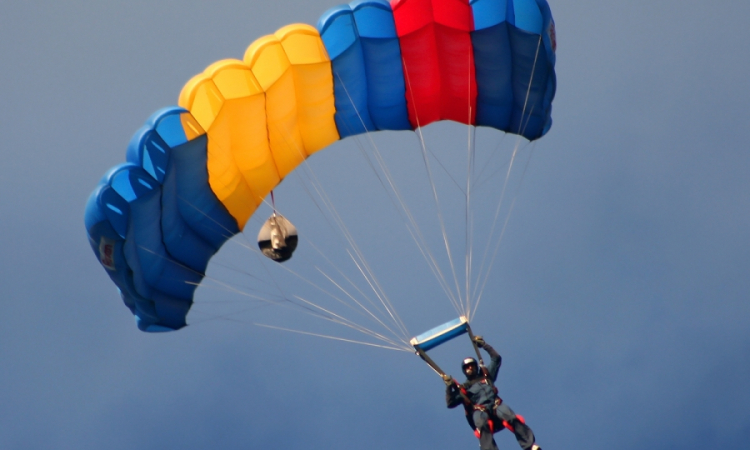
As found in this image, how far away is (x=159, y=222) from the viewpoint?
1355 cm

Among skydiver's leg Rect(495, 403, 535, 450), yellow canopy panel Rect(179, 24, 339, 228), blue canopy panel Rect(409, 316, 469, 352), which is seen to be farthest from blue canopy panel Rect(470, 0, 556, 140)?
skydiver's leg Rect(495, 403, 535, 450)

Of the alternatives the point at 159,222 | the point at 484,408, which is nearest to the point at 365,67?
the point at 159,222

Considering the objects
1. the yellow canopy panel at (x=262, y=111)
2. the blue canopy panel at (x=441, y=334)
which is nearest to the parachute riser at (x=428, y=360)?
the blue canopy panel at (x=441, y=334)

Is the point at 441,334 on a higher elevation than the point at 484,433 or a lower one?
higher

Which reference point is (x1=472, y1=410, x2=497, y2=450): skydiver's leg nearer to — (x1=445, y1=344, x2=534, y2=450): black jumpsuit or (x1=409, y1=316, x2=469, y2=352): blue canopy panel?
(x1=445, y1=344, x2=534, y2=450): black jumpsuit

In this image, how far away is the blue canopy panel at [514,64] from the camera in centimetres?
1388

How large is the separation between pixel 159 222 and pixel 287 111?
2.11 metres

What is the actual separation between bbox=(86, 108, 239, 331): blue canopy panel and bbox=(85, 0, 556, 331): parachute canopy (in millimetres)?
16

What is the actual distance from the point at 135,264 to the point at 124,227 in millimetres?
641

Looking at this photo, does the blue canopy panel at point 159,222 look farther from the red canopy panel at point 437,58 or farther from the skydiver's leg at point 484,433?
the skydiver's leg at point 484,433

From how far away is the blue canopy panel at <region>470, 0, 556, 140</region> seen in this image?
13875 mm

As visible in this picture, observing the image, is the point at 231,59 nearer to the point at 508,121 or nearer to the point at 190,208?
the point at 190,208

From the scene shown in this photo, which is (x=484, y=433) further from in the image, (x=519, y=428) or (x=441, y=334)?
(x=441, y=334)

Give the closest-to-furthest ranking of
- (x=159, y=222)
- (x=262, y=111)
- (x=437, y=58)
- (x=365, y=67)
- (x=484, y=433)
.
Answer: (x=484, y=433), (x=159, y=222), (x=262, y=111), (x=365, y=67), (x=437, y=58)
